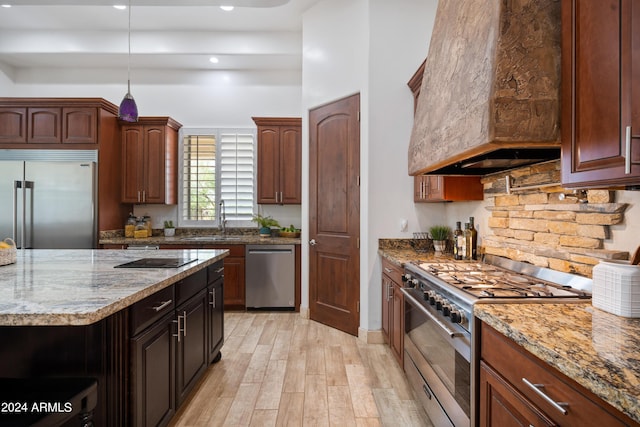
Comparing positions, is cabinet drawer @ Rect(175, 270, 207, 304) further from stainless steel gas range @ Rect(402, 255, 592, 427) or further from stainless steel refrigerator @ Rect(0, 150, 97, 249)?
stainless steel refrigerator @ Rect(0, 150, 97, 249)

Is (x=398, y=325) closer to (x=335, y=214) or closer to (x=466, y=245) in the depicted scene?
(x=466, y=245)

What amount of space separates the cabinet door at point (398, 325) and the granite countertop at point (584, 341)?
1311 mm

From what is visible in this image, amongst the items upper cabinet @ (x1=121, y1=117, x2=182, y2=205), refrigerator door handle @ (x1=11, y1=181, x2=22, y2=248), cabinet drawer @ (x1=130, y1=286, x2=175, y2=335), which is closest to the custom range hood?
cabinet drawer @ (x1=130, y1=286, x2=175, y2=335)

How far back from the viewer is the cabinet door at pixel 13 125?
14.5 ft

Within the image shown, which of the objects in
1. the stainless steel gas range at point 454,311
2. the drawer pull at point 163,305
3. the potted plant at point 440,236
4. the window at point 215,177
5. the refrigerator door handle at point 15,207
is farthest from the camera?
the window at point 215,177

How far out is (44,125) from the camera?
4422mm

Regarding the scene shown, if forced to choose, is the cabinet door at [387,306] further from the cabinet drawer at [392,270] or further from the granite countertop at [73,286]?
the granite countertop at [73,286]

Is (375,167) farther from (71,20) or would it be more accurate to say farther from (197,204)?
(71,20)

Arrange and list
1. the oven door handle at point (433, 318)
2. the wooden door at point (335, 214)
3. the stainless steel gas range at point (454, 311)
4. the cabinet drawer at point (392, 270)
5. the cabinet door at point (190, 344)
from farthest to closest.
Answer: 1. the wooden door at point (335, 214)
2. the cabinet drawer at point (392, 270)
3. the cabinet door at point (190, 344)
4. the oven door handle at point (433, 318)
5. the stainless steel gas range at point (454, 311)

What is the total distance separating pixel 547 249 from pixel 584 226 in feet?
1.04

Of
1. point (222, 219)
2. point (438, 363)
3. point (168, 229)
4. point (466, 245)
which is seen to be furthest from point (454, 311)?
point (168, 229)

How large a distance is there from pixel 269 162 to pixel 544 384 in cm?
420

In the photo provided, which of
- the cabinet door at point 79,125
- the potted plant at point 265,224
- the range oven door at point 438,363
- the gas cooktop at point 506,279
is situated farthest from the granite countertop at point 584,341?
the cabinet door at point 79,125

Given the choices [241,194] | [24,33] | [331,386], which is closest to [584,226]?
[331,386]
